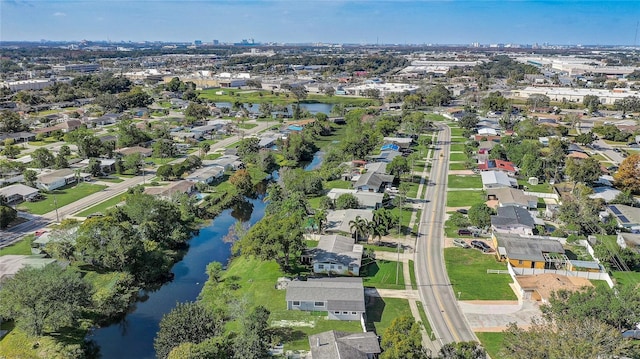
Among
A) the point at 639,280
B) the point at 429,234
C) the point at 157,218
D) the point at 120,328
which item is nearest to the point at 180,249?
the point at 157,218

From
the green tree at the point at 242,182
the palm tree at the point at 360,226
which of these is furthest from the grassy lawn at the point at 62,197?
the palm tree at the point at 360,226

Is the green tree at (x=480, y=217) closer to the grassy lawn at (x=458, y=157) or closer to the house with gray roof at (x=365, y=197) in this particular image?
the house with gray roof at (x=365, y=197)

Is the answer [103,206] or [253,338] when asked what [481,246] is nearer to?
[253,338]

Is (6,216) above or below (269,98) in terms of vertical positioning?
below

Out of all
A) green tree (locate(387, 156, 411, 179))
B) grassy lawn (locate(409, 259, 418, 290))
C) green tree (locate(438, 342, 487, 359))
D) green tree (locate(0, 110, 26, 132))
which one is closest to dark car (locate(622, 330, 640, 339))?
green tree (locate(438, 342, 487, 359))

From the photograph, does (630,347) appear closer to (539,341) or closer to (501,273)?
(539,341)

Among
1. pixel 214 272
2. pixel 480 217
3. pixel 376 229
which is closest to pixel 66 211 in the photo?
pixel 214 272
